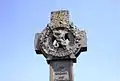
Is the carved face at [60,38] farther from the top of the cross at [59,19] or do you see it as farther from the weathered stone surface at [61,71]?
the weathered stone surface at [61,71]

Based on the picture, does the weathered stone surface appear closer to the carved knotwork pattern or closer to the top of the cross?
the carved knotwork pattern

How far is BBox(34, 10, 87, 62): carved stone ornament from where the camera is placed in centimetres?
1323

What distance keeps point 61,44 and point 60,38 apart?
346 millimetres

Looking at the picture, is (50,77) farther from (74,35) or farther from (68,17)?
(68,17)

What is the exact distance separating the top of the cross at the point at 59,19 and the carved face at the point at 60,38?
1.07 feet

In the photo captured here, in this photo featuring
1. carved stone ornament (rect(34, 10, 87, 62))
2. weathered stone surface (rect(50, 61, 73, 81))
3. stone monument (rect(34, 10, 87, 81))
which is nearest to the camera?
weathered stone surface (rect(50, 61, 73, 81))

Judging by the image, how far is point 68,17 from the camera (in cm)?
1419

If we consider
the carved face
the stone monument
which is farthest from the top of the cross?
the carved face

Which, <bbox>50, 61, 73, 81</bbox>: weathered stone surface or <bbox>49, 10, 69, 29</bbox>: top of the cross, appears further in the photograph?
<bbox>49, 10, 69, 29</bbox>: top of the cross

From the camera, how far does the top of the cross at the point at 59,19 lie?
14.0m

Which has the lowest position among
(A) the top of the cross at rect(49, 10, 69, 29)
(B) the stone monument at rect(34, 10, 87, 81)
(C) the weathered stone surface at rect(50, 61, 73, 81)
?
(C) the weathered stone surface at rect(50, 61, 73, 81)

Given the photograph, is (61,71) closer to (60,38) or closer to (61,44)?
(61,44)

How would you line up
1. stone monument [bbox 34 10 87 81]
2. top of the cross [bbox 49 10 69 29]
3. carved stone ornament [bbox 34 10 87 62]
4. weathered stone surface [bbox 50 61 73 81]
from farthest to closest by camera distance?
1. top of the cross [bbox 49 10 69 29]
2. carved stone ornament [bbox 34 10 87 62]
3. stone monument [bbox 34 10 87 81]
4. weathered stone surface [bbox 50 61 73 81]

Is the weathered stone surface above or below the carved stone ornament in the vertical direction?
below
